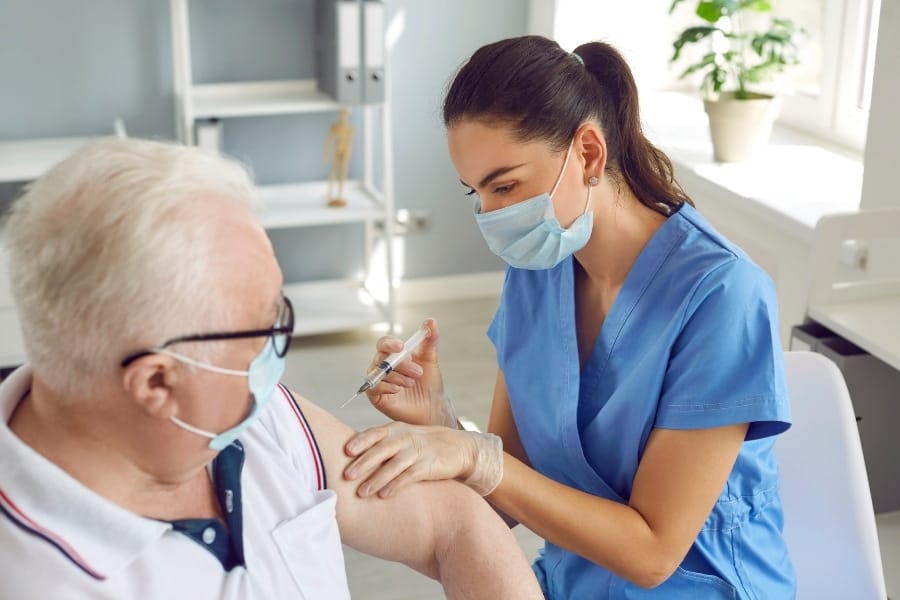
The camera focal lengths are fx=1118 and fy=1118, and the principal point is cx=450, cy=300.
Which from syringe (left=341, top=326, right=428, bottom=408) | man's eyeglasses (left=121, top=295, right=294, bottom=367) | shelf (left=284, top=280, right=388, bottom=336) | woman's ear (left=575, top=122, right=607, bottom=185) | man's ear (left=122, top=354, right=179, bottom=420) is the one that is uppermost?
woman's ear (left=575, top=122, right=607, bottom=185)

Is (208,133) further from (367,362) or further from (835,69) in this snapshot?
(835,69)

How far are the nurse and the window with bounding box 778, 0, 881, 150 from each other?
189 cm

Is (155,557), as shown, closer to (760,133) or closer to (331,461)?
(331,461)

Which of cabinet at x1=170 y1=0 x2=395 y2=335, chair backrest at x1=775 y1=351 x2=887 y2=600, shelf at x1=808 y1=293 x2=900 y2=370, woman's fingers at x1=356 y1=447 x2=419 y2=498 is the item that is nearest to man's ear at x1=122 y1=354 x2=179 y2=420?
woman's fingers at x1=356 y1=447 x2=419 y2=498

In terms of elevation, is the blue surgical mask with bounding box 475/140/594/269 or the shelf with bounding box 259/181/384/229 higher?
the blue surgical mask with bounding box 475/140/594/269

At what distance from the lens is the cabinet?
335cm

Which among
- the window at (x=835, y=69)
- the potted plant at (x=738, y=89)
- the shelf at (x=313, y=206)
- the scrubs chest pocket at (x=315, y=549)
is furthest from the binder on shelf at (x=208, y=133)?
the scrubs chest pocket at (x=315, y=549)

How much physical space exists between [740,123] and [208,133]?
5.05ft

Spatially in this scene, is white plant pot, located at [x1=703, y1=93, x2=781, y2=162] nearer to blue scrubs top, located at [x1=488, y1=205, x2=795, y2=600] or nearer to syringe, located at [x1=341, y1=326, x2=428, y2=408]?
blue scrubs top, located at [x1=488, y1=205, x2=795, y2=600]

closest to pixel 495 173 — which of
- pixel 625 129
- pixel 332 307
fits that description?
pixel 625 129

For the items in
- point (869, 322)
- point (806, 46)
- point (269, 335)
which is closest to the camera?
point (269, 335)

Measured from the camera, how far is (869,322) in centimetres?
205

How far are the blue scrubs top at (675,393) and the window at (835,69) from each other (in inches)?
76.2

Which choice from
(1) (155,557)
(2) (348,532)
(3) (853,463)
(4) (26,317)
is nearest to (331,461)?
(2) (348,532)
